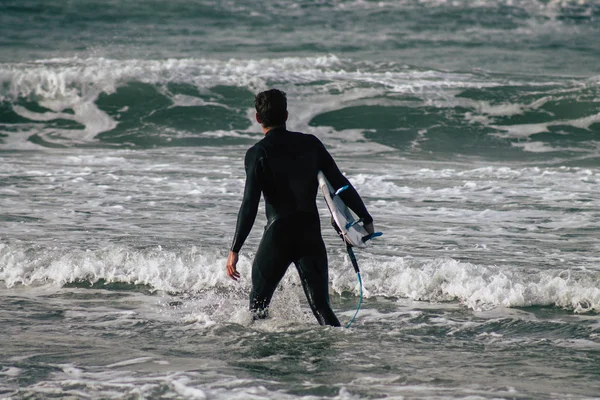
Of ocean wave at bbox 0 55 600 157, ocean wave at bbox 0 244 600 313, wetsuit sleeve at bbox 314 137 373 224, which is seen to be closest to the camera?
wetsuit sleeve at bbox 314 137 373 224

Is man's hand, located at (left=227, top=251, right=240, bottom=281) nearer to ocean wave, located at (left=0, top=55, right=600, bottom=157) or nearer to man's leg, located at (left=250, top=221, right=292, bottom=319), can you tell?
man's leg, located at (left=250, top=221, right=292, bottom=319)

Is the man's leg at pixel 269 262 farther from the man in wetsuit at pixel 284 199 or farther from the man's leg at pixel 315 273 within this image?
the man's leg at pixel 315 273

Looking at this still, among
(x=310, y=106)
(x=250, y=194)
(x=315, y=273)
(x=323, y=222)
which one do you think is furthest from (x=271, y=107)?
(x=310, y=106)

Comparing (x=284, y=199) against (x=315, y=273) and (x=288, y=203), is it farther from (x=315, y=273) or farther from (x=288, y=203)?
(x=315, y=273)

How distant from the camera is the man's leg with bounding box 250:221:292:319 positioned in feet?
17.6

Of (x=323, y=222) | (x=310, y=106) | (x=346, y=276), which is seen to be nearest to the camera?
(x=346, y=276)

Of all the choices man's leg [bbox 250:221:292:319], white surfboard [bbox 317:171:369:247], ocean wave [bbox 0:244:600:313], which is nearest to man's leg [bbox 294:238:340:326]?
man's leg [bbox 250:221:292:319]

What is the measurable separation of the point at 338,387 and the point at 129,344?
1.66 meters

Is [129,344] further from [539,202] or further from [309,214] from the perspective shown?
[539,202]

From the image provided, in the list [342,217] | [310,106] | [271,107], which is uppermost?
[271,107]

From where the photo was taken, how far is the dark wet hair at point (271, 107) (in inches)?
205

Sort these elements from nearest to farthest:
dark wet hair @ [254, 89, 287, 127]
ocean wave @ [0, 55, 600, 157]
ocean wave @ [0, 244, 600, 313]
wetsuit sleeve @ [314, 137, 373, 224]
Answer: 1. dark wet hair @ [254, 89, 287, 127]
2. wetsuit sleeve @ [314, 137, 373, 224]
3. ocean wave @ [0, 244, 600, 313]
4. ocean wave @ [0, 55, 600, 157]

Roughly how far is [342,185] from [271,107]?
2.15 ft

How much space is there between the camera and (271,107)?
5230mm
